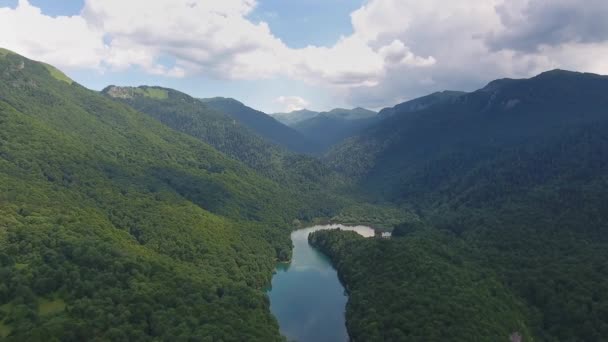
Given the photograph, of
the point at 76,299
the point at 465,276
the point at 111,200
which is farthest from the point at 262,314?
the point at 111,200

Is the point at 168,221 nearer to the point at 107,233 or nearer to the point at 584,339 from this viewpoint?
the point at 107,233

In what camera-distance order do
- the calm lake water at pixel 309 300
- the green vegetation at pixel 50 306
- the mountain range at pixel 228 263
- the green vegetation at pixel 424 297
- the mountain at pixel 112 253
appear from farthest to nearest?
1. the calm lake water at pixel 309 300
2. the green vegetation at pixel 424 297
3. the mountain range at pixel 228 263
4. the green vegetation at pixel 50 306
5. the mountain at pixel 112 253

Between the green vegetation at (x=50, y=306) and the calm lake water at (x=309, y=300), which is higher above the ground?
the green vegetation at (x=50, y=306)

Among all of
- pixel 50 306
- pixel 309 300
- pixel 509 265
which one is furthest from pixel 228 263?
pixel 509 265

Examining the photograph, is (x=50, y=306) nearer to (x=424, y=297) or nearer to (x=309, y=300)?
(x=309, y=300)

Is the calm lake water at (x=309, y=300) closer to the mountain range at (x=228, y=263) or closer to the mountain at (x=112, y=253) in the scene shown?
the mountain range at (x=228, y=263)

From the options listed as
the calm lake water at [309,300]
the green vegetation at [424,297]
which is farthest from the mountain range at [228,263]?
the calm lake water at [309,300]

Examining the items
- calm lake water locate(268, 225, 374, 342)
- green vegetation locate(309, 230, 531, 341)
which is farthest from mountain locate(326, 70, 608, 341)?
calm lake water locate(268, 225, 374, 342)
